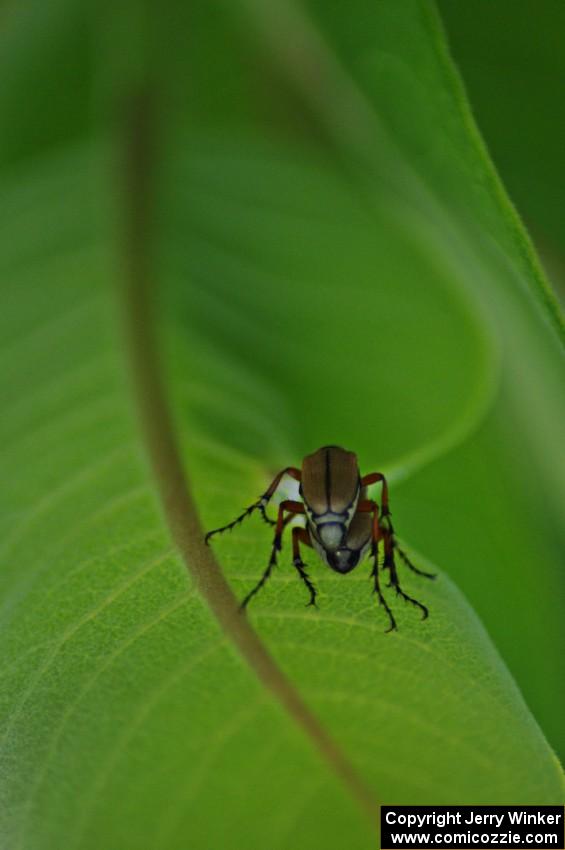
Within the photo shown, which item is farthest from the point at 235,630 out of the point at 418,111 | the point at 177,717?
the point at 418,111

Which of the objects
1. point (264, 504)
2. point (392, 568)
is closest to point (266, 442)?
point (264, 504)

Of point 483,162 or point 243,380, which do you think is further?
point 243,380

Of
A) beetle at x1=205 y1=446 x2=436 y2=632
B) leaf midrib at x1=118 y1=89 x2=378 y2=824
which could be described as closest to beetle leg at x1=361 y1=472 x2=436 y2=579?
beetle at x1=205 y1=446 x2=436 y2=632

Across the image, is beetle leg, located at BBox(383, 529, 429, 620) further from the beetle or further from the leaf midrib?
the leaf midrib

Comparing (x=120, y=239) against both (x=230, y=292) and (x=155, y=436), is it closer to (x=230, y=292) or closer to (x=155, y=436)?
(x=230, y=292)

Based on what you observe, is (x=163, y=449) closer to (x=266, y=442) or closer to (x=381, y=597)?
(x=266, y=442)

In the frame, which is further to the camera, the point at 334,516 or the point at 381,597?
the point at 334,516

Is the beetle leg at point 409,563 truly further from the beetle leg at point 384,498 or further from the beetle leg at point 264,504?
the beetle leg at point 264,504

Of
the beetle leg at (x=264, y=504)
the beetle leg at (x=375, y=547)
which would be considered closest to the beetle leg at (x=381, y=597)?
the beetle leg at (x=375, y=547)
